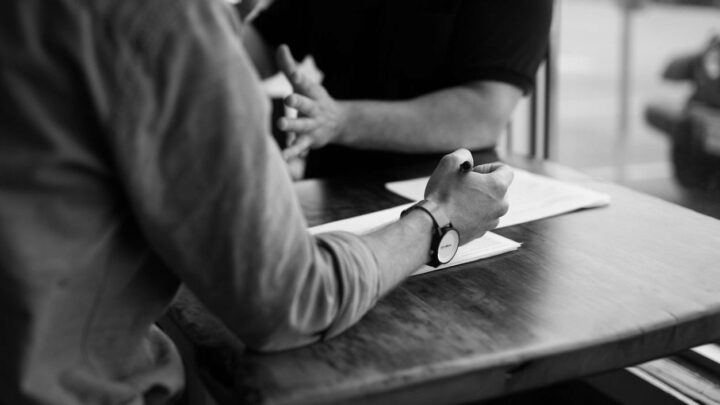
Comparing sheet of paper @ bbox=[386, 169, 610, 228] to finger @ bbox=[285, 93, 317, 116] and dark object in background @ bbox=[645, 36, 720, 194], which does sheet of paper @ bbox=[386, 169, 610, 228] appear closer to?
finger @ bbox=[285, 93, 317, 116]

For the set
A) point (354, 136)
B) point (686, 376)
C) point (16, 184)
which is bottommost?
point (686, 376)

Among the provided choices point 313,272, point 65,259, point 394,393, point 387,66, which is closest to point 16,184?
point 65,259

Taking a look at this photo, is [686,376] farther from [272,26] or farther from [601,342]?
[272,26]

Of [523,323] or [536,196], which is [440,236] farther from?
[536,196]

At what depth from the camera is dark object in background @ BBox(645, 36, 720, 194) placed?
2281 millimetres

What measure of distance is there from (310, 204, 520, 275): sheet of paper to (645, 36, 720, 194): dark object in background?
1.28 m

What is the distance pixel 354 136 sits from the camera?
1.66 meters

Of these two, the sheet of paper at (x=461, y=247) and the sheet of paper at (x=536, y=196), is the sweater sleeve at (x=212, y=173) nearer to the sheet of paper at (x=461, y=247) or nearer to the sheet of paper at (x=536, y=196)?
the sheet of paper at (x=461, y=247)

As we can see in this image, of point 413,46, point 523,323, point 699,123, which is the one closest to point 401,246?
point 523,323

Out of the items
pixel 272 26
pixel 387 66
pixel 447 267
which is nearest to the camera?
pixel 447 267

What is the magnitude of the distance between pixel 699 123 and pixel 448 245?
1.86m

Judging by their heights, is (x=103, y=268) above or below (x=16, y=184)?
below

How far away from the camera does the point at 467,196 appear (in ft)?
3.41

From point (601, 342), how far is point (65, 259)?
60 cm
